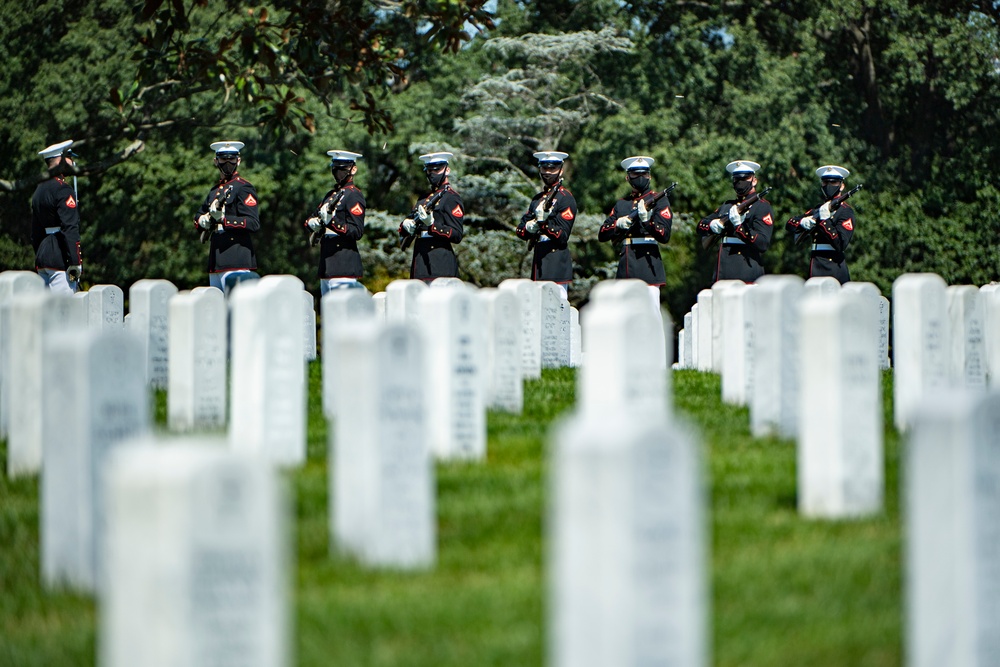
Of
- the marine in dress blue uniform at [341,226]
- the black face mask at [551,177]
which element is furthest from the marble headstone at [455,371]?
the black face mask at [551,177]

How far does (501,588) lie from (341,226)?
10374 mm

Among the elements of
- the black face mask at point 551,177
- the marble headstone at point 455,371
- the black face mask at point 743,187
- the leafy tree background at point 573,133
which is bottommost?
the marble headstone at point 455,371

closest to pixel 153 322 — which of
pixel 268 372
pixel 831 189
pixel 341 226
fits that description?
pixel 268 372

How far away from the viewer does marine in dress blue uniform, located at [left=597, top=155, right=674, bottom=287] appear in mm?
15195

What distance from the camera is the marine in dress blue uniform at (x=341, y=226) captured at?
14.7m

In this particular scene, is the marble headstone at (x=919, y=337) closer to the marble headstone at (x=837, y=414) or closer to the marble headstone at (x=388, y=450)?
the marble headstone at (x=837, y=414)

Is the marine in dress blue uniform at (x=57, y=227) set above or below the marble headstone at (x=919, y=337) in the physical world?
above

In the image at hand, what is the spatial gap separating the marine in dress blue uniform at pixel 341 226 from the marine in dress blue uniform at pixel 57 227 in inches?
87.3

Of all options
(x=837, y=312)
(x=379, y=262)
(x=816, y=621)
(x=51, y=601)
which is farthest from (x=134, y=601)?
(x=379, y=262)

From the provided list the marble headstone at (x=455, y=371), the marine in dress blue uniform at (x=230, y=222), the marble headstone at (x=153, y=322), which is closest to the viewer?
the marble headstone at (x=455, y=371)

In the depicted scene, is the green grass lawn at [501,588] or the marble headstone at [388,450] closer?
the green grass lawn at [501,588]

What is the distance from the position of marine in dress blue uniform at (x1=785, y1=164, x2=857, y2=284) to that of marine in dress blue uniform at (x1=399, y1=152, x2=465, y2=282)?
3.39m

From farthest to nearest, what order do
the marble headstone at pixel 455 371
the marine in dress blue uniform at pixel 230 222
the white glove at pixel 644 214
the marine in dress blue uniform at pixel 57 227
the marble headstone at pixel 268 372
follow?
the white glove at pixel 644 214 → the marine in dress blue uniform at pixel 230 222 → the marine in dress blue uniform at pixel 57 227 → the marble headstone at pixel 455 371 → the marble headstone at pixel 268 372

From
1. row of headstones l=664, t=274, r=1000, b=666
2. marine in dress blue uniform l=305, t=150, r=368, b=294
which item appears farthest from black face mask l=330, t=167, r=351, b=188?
row of headstones l=664, t=274, r=1000, b=666
